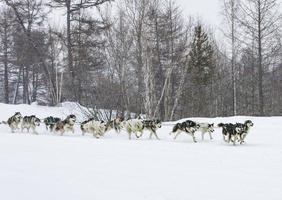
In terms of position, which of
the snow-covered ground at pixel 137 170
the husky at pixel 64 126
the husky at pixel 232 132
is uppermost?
the husky at pixel 64 126

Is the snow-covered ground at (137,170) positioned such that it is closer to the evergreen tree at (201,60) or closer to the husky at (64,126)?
the husky at (64,126)

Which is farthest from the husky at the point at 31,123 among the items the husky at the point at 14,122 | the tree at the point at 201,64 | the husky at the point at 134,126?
the tree at the point at 201,64

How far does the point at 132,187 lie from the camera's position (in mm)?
7379

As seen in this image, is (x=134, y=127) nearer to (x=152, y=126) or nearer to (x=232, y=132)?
(x=152, y=126)

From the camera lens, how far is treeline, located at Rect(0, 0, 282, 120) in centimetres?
2619

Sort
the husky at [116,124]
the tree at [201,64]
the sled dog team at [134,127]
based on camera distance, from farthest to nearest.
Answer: the tree at [201,64] → the husky at [116,124] → the sled dog team at [134,127]

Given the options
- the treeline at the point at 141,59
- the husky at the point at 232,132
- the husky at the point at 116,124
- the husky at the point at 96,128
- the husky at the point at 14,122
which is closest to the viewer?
the husky at the point at 232,132

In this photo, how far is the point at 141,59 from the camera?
86.6 feet

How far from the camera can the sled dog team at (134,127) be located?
45.3ft

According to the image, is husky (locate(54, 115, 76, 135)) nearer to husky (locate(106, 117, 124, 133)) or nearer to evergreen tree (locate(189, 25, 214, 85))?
husky (locate(106, 117, 124, 133))

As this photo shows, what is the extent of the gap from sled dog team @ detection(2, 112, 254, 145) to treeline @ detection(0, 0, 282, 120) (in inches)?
250

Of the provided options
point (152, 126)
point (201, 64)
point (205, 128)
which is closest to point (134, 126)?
point (152, 126)

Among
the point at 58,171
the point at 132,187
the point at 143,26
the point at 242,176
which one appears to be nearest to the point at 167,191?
the point at 132,187

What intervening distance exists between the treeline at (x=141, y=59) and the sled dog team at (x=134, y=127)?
6339 millimetres
